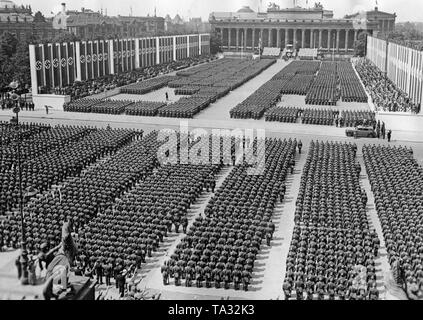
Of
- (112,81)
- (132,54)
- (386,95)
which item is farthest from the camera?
(132,54)

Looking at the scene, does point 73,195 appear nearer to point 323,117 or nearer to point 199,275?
point 199,275

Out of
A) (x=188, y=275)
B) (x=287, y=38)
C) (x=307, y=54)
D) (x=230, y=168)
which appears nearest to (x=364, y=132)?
(x=230, y=168)

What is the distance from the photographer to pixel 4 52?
76.1 meters

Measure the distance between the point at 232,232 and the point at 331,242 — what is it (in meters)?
3.84

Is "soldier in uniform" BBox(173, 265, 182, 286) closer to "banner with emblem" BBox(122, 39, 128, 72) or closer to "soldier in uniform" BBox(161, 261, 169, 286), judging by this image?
"soldier in uniform" BBox(161, 261, 169, 286)

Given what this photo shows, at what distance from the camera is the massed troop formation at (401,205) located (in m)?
18.3

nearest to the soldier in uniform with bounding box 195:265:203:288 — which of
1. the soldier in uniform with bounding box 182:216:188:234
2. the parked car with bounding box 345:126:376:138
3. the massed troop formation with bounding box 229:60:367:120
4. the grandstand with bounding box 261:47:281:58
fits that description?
the soldier in uniform with bounding box 182:216:188:234

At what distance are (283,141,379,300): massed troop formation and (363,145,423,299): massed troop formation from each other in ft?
2.70

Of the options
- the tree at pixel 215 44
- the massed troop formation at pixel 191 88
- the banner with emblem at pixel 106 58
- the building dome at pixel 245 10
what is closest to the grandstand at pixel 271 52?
the tree at pixel 215 44

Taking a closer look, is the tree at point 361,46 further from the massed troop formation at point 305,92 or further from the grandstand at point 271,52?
the massed troop formation at point 305,92

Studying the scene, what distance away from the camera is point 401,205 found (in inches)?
961
